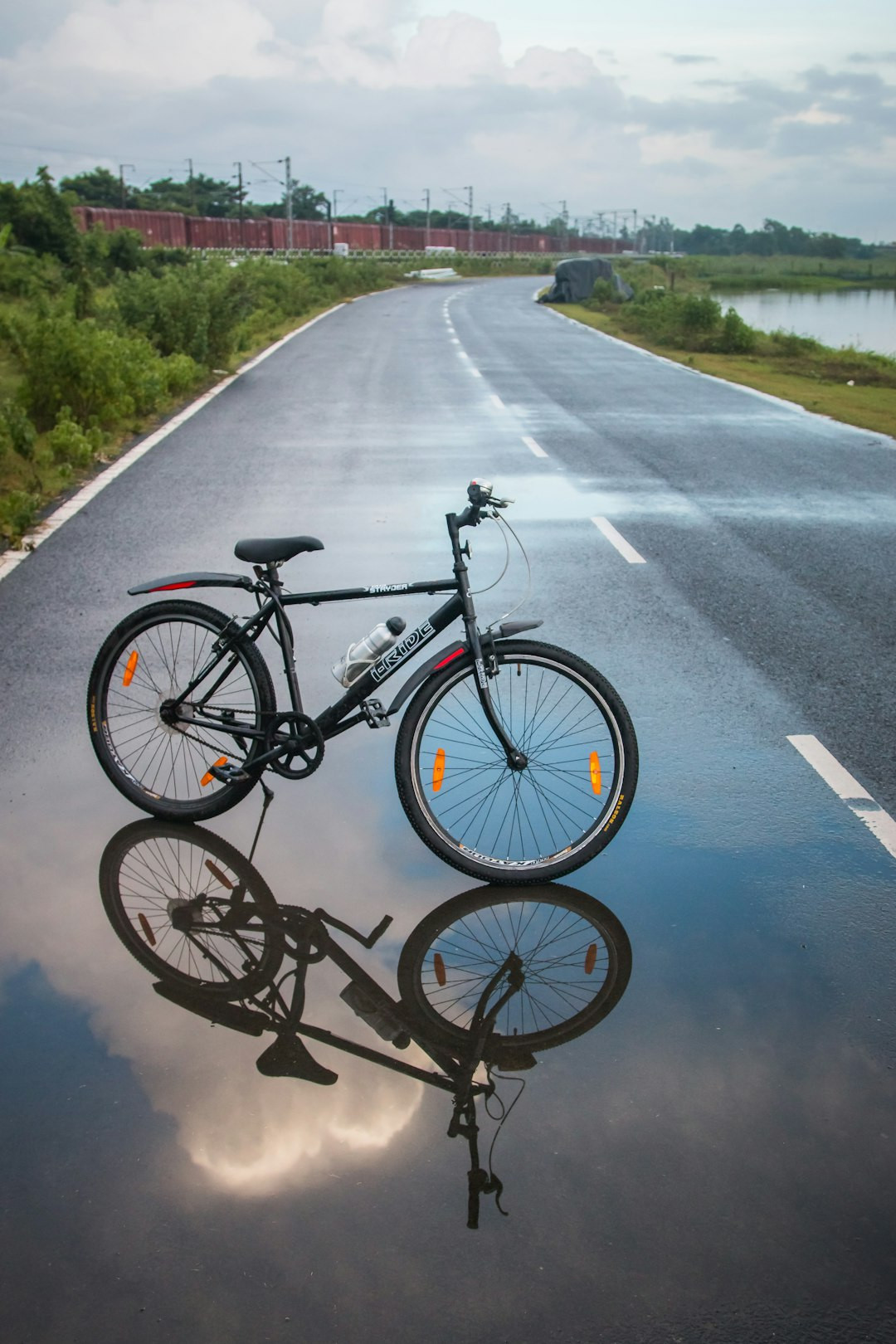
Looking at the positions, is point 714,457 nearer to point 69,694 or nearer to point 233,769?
point 69,694

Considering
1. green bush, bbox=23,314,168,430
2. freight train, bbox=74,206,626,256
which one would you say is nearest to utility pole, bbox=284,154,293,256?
freight train, bbox=74,206,626,256

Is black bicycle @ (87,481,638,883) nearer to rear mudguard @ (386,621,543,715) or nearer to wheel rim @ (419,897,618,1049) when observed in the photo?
rear mudguard @ (386,621,543,715)

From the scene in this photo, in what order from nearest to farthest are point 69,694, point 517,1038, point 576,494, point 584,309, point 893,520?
point 517,1038 → point 69,694 → point 893,520 → point 576,494 → point 584,309

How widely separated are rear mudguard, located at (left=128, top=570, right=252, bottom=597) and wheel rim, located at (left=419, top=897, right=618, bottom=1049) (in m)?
1.48

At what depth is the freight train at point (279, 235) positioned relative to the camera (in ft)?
247

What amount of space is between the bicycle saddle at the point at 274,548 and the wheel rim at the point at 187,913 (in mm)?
1106

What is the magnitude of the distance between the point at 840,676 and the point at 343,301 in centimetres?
4631

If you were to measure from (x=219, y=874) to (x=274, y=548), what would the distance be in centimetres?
118

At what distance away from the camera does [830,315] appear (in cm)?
5934

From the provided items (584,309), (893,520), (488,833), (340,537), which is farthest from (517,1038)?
(584,309)

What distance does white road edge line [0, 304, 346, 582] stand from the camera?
389 inches

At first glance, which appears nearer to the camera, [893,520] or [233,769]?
[233,769]

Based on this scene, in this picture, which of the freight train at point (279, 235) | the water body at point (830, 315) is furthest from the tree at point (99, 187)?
the water body at point (830, 315)

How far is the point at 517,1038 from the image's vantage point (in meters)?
3.89
